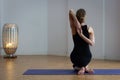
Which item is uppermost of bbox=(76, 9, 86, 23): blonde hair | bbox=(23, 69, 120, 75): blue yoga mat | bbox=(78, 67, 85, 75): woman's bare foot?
bbox=(76, 9, 86, 23): blonde hair

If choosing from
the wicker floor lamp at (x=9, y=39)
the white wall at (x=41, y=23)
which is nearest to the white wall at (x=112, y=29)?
the white wall at (x=41, y=23)

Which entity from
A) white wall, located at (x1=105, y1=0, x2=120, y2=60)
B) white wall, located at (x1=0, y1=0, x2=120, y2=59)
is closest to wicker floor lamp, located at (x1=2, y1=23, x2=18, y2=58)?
white wall, located at (x1=0, y1=0, x2=120, y2=59)

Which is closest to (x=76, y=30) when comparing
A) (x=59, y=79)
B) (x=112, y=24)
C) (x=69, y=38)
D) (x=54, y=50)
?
(x=59, y=79)

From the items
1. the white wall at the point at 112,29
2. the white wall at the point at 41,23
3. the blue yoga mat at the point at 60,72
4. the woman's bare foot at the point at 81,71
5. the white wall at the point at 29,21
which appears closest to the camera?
the woman's bare foot at the point at 81,71

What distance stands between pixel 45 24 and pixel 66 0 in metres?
0.91

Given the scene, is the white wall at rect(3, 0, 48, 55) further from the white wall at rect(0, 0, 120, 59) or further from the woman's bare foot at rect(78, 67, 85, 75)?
the woman's bare foot at rect(78, 67, 85, 75)

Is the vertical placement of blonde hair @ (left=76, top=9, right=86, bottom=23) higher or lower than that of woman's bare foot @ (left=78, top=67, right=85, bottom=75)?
higher

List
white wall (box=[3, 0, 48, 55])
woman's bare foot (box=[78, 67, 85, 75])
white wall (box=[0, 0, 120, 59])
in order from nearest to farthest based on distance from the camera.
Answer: woman's bare foot (box=[78, 67, 85, 75])
white wall (box=[0, 0, 120, 59])
white wall (box=[3, 0, 48, 55])

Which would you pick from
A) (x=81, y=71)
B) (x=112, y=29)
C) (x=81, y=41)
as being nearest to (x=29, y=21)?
(x=112, y=29)

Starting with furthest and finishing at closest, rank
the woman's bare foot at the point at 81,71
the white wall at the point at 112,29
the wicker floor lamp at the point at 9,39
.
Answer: the wicker floor lamp at the point at 9,39, the white wall at the point at 112,29, the woman's bare foot at the point at 81,71

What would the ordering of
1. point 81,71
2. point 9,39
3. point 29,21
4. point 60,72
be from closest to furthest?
point 81,71, point 60,72, point 9,39, point 29,21

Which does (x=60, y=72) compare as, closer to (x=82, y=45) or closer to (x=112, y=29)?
(x=82, y=45)

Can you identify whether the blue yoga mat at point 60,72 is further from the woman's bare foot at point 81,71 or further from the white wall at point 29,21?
the white wall at point 29,21

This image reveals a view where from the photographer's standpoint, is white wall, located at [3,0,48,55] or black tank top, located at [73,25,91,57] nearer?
black tank top, located at [73,25,91,57]
